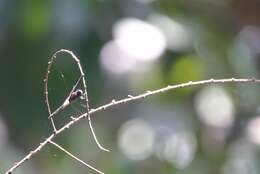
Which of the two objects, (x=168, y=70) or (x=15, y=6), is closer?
(x=15, y=6)

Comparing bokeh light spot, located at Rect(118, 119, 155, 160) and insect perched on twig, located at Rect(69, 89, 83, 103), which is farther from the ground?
bokeh light spot, located at Rect(118, 119, 155, 160)

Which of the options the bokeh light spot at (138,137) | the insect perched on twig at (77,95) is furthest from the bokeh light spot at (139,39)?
the insect perched on twig at (77,95)

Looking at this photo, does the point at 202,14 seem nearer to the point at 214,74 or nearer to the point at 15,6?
the point at 214,74

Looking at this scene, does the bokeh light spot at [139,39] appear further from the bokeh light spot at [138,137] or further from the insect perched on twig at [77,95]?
the insect perched on twig at [77,95]

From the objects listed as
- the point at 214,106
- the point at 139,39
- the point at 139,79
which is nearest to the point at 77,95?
the point at 139,39

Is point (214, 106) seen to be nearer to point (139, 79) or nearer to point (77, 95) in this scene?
point (139, 79)

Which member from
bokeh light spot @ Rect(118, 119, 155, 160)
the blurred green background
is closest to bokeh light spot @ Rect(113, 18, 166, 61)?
the blurred green background

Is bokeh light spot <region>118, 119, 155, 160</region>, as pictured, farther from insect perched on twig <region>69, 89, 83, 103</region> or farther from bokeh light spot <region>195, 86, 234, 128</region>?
insect perched on twig <region>69, 89, 83, 103</region>

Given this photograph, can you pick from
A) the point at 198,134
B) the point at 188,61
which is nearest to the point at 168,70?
the point at 188,61

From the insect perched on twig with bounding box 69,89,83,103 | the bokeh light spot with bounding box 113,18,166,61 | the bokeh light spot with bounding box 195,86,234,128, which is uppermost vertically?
the bokeh light spot with bounding box 113,18,166,61
